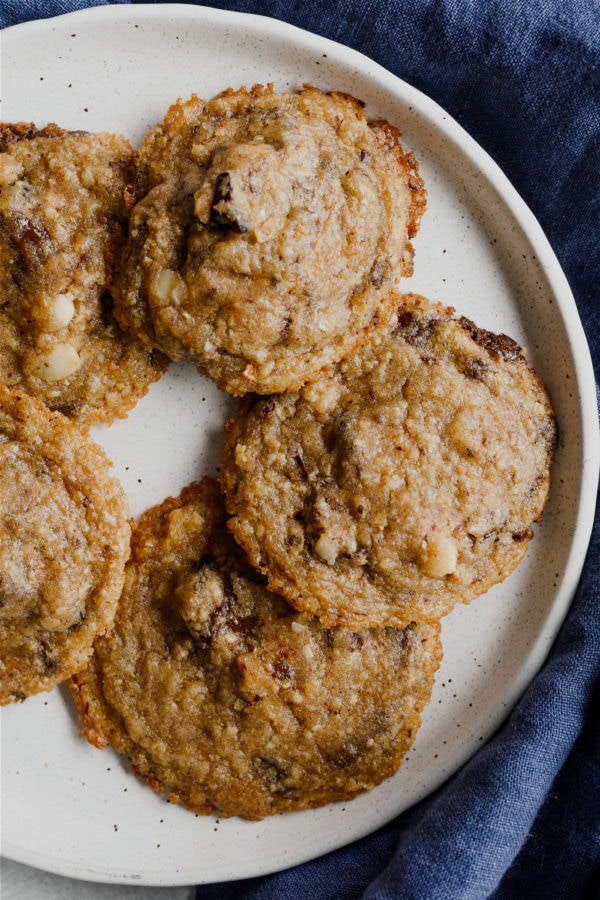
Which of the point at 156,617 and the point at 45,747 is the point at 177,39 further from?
the point at 45,747

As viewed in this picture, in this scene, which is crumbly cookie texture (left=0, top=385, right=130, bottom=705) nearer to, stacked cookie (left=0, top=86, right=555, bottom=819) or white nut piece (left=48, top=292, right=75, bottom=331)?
stacked cookie (left=0, top=86, right=555, bottom=819)

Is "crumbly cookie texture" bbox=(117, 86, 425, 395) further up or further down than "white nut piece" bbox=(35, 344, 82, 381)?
further up

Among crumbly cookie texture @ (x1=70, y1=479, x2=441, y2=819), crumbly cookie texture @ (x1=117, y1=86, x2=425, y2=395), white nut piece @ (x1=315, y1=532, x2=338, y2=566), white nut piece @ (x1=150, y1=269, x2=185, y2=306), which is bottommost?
crumbly cookie texture @ (x1=70, y1=479, x2=441, y2=819)

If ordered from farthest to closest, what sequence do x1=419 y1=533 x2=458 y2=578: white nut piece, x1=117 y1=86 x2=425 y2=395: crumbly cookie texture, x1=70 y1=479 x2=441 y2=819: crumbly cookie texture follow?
x1=70 y1=479 x2=441 y2=819: crumbly cookie texture, x1=419 y1=533 x2=458 y2=578: white nut piece, x1=117 y1=86 x2=425 y2=395: crumbly cookie texture

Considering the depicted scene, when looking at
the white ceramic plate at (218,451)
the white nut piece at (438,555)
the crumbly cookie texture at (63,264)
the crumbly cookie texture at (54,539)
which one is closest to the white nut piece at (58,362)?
the crumbly cookie texture at (63,264)

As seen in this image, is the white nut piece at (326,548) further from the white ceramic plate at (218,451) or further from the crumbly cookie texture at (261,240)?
the white ceramic plate at (218,451)

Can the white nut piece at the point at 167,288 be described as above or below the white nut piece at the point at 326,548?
above

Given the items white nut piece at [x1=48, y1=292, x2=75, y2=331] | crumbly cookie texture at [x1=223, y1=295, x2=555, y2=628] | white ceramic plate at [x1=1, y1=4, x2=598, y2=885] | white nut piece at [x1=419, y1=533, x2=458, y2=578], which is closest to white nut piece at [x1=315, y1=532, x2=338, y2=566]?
crumbly cookie texture at [x1=223, y1=295, x2=555, y2=628]

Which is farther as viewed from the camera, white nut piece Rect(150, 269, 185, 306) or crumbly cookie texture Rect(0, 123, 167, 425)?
crumbly cookie texture Rect(0, 123, 167, 425)
